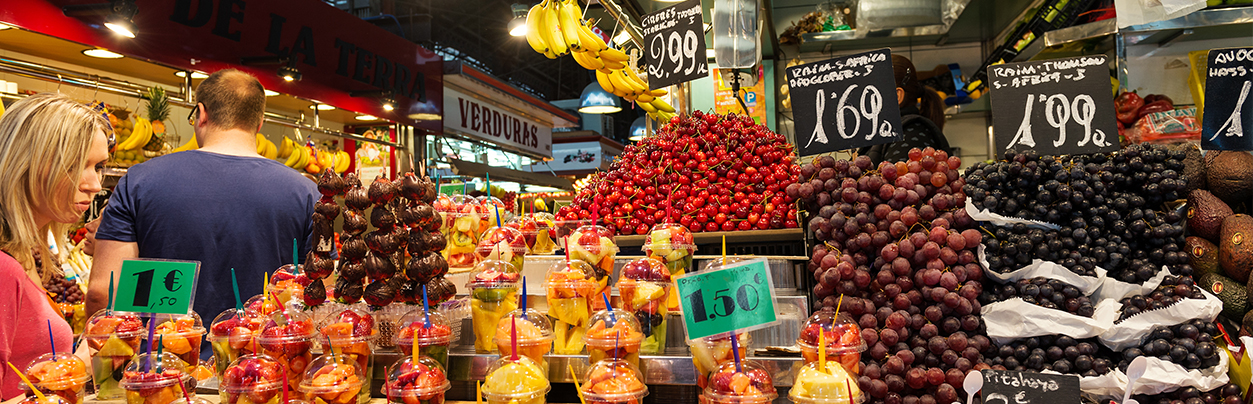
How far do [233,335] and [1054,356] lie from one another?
6.55 ft

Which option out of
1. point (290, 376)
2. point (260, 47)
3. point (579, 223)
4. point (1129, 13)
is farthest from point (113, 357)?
point (260, 47)

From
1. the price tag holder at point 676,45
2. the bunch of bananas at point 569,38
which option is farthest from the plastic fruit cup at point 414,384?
the bunch of bananas at point 569,38

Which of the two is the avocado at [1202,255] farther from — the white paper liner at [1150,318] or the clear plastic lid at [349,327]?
the clear plastic lid at [349,327]

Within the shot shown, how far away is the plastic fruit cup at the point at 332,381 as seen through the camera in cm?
140

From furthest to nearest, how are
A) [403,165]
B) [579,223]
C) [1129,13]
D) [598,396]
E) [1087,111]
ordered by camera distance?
[403,165] < [1129,13] < [579,223] < [1087,111] < [598,396]

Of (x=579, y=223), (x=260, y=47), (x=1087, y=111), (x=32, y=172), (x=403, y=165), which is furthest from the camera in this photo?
(x=403, y=165)

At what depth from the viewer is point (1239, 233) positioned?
1785 mm

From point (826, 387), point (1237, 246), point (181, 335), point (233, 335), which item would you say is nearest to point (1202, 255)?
point (1237, 246)

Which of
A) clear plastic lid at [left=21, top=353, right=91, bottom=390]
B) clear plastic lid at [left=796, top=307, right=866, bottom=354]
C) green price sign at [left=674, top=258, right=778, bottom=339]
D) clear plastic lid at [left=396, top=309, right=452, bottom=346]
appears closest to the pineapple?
clear plastic lid at [left=21, top=353, right=91, bottom=390]

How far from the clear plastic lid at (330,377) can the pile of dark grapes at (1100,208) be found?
1640 mm

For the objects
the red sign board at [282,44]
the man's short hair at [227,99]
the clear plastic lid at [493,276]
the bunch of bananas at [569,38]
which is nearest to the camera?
the clear plastic lid at [493,276]

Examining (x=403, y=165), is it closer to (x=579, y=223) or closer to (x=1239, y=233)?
(x=579, y=223)

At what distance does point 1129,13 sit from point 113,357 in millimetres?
3953

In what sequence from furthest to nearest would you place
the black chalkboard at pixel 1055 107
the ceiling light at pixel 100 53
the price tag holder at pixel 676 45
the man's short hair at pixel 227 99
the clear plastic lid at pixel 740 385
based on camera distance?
the ceiling light at pixel 100 53 < the price tag holder at pixel 676 45 < the man's short hair at pixel 227 99 < the black chalkboard at pixel 1055 107 < the clear plastic lid at pixel 740 385
